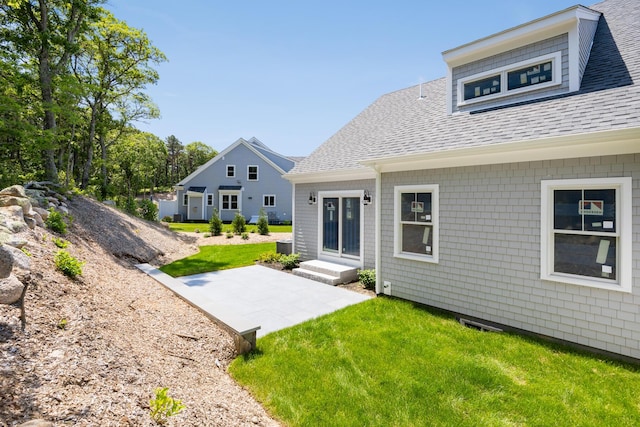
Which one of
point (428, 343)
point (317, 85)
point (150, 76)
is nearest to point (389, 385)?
point (428, 343)

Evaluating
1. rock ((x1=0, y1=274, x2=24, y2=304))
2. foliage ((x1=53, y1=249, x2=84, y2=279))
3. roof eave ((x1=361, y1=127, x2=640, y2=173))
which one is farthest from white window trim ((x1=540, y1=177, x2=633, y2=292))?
foliage ((x1=53, y1=249, x2=84, y2=279))

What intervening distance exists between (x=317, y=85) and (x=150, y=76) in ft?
37.8

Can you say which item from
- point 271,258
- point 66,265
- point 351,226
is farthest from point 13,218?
point 351,226

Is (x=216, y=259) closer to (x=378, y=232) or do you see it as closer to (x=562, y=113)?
(x=378, y=232)

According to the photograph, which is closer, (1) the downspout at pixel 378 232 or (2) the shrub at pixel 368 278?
(1) the downspout at pixel 378 232

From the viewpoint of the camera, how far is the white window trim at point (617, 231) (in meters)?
4.08

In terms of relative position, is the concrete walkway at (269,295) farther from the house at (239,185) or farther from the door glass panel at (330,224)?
the house at (239,185)

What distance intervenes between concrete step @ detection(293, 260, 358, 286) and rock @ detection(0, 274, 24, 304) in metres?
5.96

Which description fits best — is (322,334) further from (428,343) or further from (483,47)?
(483,47)

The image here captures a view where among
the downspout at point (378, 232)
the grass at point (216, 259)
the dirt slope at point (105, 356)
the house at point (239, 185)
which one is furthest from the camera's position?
the house at point (239, 185)

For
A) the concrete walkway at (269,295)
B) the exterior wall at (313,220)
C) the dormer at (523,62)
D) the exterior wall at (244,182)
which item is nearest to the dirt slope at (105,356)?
the concrete walkway at (269,295)

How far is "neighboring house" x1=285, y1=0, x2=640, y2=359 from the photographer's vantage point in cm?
425

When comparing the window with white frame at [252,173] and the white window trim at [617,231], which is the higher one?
the window with white frame at [252,173]

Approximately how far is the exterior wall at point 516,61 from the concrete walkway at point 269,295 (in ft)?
16.4
